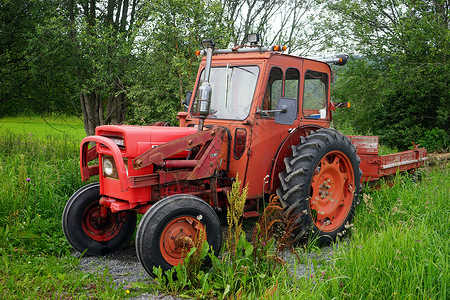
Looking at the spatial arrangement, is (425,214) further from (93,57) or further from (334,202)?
(93,57)

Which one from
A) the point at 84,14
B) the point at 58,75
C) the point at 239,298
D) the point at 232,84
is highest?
the point at 84,14

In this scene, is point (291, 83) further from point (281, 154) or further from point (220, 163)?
point (220, 163)

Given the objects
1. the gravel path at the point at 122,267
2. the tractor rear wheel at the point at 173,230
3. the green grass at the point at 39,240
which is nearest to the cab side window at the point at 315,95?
the tractor rear wheel at the point at 173,230

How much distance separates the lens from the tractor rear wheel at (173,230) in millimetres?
3580

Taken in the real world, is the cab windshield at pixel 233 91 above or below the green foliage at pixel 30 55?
below

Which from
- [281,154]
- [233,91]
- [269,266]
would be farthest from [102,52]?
[269,266]

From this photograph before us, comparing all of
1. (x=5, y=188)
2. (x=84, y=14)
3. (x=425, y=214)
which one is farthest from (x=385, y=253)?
(x=84, y=14)

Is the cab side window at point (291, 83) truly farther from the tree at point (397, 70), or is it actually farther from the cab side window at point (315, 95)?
the tree at point (397, 70)

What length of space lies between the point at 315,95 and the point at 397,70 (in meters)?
7.97

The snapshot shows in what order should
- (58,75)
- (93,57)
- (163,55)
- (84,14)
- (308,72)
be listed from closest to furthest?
1. (308,72)
2. (163,55)
3. (93,57)
4. (58,75)
5. (84,14)

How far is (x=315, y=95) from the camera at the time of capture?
17.4ft

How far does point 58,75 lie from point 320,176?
9.04 meters

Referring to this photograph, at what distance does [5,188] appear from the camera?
523cm

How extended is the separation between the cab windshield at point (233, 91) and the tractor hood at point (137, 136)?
0.53 metres
